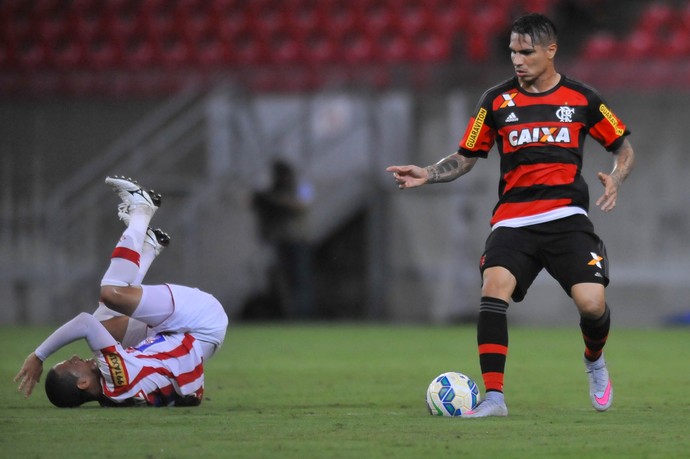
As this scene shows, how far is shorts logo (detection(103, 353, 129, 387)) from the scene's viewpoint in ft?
22.6

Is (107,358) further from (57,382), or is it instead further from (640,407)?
(640,407)

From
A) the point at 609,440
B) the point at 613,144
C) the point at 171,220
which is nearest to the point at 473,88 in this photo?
the point at 171,220

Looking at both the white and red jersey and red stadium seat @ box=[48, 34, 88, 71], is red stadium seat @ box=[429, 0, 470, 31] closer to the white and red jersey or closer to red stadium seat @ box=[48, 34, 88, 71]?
red stadium seat @ box=[48, 34, 88, 71]

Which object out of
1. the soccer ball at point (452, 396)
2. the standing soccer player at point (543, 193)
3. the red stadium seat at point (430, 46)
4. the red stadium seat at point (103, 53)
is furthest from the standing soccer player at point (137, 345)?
the red stadium seat at point (103, 53)

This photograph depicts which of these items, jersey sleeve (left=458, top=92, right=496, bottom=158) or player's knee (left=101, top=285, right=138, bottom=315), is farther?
player's knee (left=101, top=285, right=138, bottom=315)

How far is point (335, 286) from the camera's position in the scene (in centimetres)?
1627

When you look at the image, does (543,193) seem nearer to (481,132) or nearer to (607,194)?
(607,194)

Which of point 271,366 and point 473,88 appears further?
point 473,88

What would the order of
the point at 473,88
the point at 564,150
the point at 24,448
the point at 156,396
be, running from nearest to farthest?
the point at 24,448, the point at 564,150, the point at 156,396, the point at 473,88

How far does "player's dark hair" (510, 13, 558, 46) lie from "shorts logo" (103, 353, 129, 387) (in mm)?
2770

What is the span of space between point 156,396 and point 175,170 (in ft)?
30.4

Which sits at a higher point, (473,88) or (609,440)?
(473,88)

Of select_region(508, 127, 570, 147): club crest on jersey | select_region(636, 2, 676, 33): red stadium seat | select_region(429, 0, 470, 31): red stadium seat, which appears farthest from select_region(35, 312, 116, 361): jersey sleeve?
select_region(636, 2, 676, 33): red stadium seat

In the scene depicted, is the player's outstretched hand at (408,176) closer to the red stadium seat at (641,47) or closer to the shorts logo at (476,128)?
the shorts logo at (476,128)
